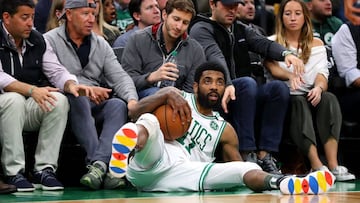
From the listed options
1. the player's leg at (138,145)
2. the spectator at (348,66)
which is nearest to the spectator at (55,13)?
the player's leg at (138,145)

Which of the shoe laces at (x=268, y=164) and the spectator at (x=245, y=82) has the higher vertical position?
the spectator at (x=245, y=82)

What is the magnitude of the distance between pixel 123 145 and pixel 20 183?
1.26 m

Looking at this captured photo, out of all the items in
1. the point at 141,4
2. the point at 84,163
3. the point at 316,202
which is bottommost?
the point at 84,163

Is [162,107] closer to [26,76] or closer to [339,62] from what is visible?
[26,76]

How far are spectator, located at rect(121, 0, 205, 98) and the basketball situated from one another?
40.2 inches

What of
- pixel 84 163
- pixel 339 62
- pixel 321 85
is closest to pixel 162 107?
pixel 84 163

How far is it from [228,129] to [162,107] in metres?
0.85

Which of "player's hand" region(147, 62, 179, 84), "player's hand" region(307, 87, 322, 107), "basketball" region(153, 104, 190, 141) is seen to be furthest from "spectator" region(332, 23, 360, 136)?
"basketball" region(153, 104, 190, 141)

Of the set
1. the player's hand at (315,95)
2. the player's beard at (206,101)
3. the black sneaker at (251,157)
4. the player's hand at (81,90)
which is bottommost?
the black sneaker at (251,157)

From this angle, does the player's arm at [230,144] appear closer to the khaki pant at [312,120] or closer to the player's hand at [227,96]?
the player's hand at [227,96]

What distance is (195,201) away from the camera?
638 centimetres

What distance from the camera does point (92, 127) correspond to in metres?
7.83

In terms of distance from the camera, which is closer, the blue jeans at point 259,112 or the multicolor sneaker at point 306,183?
the multicolor sneaker at point 306,183

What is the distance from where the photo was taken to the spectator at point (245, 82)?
846 cm
